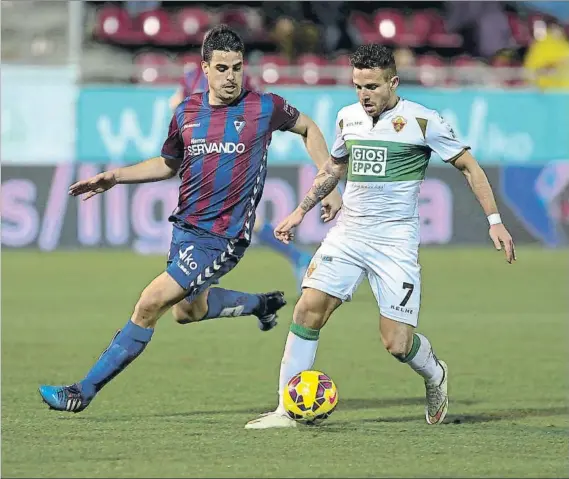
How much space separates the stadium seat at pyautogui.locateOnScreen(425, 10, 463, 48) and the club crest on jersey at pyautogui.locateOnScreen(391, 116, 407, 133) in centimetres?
1541

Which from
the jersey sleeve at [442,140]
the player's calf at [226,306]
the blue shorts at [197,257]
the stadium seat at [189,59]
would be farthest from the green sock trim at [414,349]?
the stadium seat at [189,59]

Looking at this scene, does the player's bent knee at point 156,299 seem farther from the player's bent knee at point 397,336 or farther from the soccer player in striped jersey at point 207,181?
the player's bent knee at point 397,336

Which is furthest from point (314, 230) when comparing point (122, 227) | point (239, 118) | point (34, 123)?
point (239, 118)

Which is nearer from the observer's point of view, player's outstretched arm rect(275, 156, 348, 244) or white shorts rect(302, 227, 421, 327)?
white shorts rect(302, 227, 421, 327)

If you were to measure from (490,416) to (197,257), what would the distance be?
1.86 m

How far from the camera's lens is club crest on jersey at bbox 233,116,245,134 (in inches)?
289

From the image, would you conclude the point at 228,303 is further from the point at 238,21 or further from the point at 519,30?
the point at 519,30

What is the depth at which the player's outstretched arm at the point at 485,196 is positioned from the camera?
665 cm

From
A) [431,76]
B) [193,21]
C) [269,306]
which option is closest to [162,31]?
[193,21]

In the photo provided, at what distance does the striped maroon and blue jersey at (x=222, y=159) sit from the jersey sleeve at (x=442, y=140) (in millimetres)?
943

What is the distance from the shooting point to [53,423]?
6859 millimetres

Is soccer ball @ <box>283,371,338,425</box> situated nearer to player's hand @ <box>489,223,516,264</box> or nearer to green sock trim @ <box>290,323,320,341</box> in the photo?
green sock trim @ <box>290,323,320,341</box>

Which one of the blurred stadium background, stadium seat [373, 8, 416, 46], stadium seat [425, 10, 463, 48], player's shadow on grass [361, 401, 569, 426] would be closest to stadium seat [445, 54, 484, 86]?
the blurred stadium background

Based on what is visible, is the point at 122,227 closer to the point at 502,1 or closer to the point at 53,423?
Result: the point at 502,1
